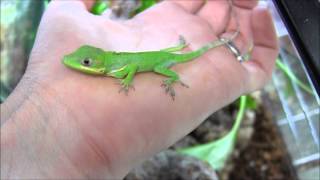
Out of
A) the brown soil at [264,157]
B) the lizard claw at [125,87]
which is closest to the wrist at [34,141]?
the lizard claw at [125,87]

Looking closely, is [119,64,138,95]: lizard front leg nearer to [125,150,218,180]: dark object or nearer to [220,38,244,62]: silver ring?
[220,38,244,62]: silver ring

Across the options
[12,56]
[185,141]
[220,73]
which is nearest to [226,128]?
[185,141]

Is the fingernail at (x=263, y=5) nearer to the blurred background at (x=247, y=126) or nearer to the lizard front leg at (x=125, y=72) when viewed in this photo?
the blurred background at (x=247, y=126)

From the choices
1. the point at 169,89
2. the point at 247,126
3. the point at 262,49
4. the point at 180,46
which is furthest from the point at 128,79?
the point at 247,126

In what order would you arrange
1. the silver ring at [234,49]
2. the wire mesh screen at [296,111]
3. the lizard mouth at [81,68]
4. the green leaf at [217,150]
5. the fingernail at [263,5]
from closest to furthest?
1. the lizard mouth at [81,68]
2. the wire mesh screen at [296,111]
3. the silver ring at [234,49]
4. the fingernail at [263,5]
5. the green leaf at [217,150]

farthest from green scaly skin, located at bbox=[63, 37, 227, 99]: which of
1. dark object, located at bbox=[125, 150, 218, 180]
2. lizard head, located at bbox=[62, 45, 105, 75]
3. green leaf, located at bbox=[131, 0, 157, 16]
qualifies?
green leaf, located at bbox=[131, 0, 157, 16]

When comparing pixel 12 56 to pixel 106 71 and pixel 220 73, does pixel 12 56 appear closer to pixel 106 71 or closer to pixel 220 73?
pixel 106 71

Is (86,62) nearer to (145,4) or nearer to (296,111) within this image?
(145,4)

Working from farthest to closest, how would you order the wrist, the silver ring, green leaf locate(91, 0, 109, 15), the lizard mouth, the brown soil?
the brown soil
green leaf locate(91, 0, 109, 15)
the silver ring
the lizard mouth
the wrist
